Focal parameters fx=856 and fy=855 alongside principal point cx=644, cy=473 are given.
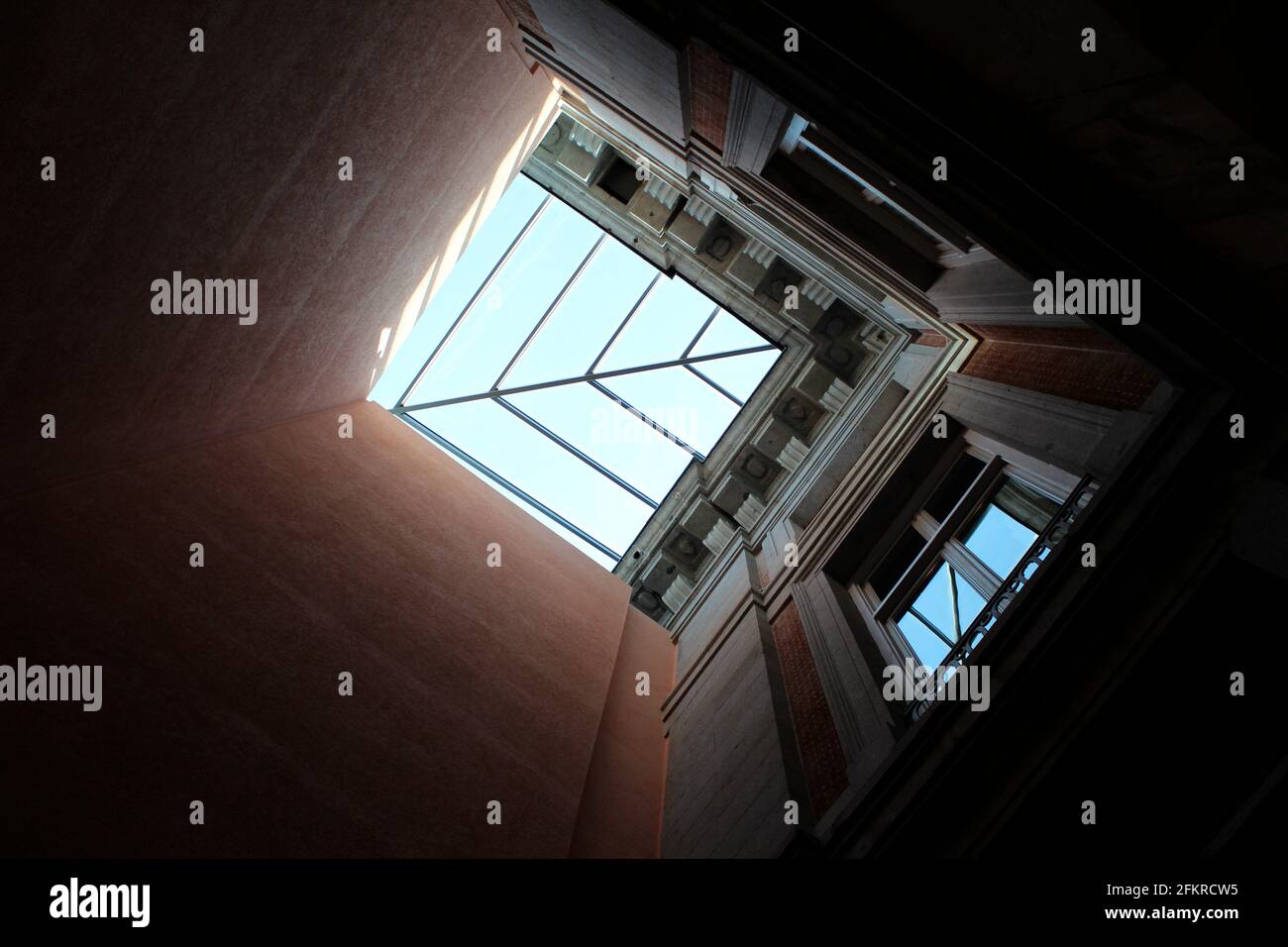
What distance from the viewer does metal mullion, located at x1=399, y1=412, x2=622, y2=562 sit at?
16.4 metres

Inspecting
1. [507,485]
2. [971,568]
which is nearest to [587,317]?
[507,485]

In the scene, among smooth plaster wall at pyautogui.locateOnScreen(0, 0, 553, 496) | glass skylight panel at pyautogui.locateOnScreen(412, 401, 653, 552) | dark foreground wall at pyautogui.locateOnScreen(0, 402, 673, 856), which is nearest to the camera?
smooth plaster wall at pyautogui.locateOnScreen(0, 0, 553, 496)

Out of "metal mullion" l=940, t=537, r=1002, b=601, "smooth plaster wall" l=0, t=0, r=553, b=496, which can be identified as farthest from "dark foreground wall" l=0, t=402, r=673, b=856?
"metal mullion" l=940, t=537, r=1002, b=601

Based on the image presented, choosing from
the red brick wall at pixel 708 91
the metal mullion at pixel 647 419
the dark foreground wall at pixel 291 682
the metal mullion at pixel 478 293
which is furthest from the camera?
the metal mullion at pixel 647 419

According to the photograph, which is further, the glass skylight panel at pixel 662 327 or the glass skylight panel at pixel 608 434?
the glass skylight panel at pixel 662 327

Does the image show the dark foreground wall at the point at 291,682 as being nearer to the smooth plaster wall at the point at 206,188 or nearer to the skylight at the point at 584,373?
the smooth plaster wall at the point at 206,188

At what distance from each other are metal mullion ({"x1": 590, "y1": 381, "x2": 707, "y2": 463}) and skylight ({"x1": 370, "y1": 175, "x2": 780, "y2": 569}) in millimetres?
20

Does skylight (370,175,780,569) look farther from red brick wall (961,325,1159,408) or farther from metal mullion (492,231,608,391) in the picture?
red brick wall (961,325,1159,408)

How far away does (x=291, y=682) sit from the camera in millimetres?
6621

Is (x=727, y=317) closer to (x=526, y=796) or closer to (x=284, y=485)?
(x=284, y=485)

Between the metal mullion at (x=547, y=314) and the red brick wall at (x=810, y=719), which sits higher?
the metal mullion at (x=547, y=314)

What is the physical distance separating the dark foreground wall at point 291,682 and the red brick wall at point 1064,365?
224 inches

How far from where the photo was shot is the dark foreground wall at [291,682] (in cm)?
514

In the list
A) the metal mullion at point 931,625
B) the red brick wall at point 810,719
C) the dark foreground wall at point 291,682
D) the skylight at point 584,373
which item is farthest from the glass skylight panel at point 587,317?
the metal mullion at point 931,625
